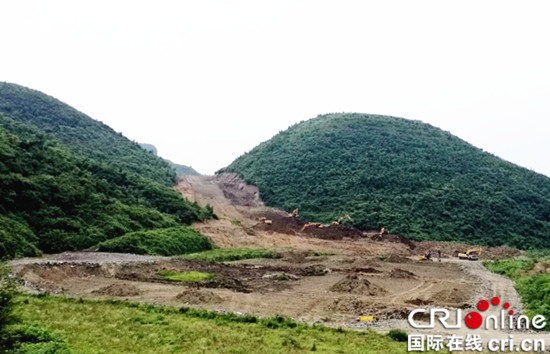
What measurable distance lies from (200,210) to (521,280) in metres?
37.4

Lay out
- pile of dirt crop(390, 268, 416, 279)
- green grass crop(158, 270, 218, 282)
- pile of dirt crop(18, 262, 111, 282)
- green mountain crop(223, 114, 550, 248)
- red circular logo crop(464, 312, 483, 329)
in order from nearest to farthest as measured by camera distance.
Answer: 1. red circular logo crop(464, 312, 483, 329)
2. pile of dirt crop(18, 262, 111, 282)
3. green grass crop(158, 270, 218, 282)
4. pile of dirt crop(390, 268, 416, 279)
5. green mountain crop(223, 114, 550, 248)

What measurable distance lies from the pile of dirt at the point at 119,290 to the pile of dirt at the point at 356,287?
1141 centimetres

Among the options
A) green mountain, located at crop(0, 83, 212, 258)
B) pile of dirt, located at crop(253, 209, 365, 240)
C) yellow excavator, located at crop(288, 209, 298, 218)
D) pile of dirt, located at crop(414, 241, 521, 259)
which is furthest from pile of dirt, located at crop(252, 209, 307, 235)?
→ pile of dirt, located at crop(414, 241, 521, 259)

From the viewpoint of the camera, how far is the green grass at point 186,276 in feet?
90.8

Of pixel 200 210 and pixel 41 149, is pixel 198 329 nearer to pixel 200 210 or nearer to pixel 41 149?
pixel 41 149

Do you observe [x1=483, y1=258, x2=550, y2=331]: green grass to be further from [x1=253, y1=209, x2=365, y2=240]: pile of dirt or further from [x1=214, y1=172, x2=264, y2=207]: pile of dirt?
[x1=214, y1=172, x2=264, y2=207]: pile of dirt

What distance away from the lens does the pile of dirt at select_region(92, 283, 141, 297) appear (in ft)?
75.5

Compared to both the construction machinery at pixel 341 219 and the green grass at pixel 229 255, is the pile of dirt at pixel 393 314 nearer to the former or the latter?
the green grass at pixel 229 255

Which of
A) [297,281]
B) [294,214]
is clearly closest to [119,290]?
[297,281]

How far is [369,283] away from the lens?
26719 mm

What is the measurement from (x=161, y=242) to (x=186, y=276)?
1160 cm

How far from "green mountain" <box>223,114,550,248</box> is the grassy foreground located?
4369cm

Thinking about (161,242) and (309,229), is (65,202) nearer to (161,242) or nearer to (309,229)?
(161,242)

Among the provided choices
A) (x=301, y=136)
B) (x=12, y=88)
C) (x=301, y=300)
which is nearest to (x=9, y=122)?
(x=12, y=88)
